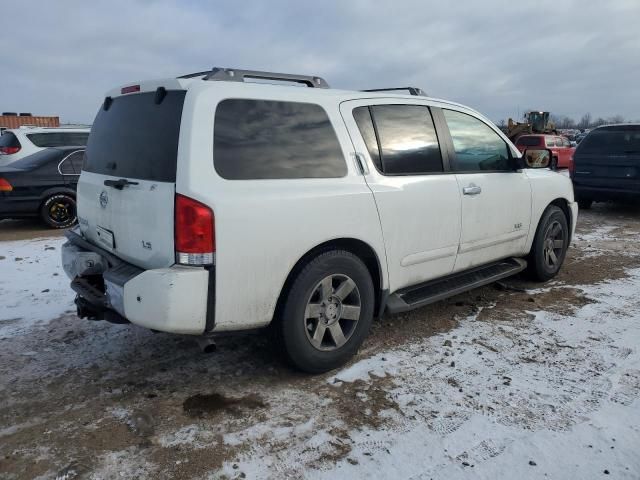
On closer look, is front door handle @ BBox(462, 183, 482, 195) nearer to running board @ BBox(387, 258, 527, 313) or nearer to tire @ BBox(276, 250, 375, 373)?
running board @ BBox(387, 258, 527, 313)

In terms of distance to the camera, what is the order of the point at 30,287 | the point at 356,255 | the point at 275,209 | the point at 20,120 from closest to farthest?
the point at 275,209 → the point at 356,255 → the point at 30,287 → the point at 20,120

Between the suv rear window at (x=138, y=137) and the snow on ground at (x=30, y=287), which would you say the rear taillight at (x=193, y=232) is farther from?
the snow on ground at (x=30, y=287)

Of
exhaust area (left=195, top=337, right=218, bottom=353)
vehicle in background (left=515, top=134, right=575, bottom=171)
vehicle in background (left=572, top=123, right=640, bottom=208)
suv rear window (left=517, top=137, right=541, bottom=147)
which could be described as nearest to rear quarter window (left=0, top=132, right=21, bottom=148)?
exhaust area (left=195, top=337, right=218, bottom=353)

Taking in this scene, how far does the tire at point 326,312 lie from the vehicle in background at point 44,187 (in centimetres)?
668

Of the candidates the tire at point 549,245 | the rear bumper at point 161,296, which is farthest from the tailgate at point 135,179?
the tire at point 549,245

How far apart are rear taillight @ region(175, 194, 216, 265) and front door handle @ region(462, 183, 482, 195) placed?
2.17m

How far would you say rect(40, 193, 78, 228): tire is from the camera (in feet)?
26.8

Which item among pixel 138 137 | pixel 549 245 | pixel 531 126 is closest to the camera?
pixel 138 137

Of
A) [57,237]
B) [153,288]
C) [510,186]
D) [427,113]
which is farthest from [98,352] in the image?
[57,237]

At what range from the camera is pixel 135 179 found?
9.64 feet

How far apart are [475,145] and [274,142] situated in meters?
2.06

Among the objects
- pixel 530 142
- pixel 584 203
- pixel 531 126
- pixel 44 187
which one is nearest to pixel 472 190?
pixel 44 187

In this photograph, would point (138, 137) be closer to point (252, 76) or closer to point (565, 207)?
point (252, 76)

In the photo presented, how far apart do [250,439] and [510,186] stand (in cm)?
311
